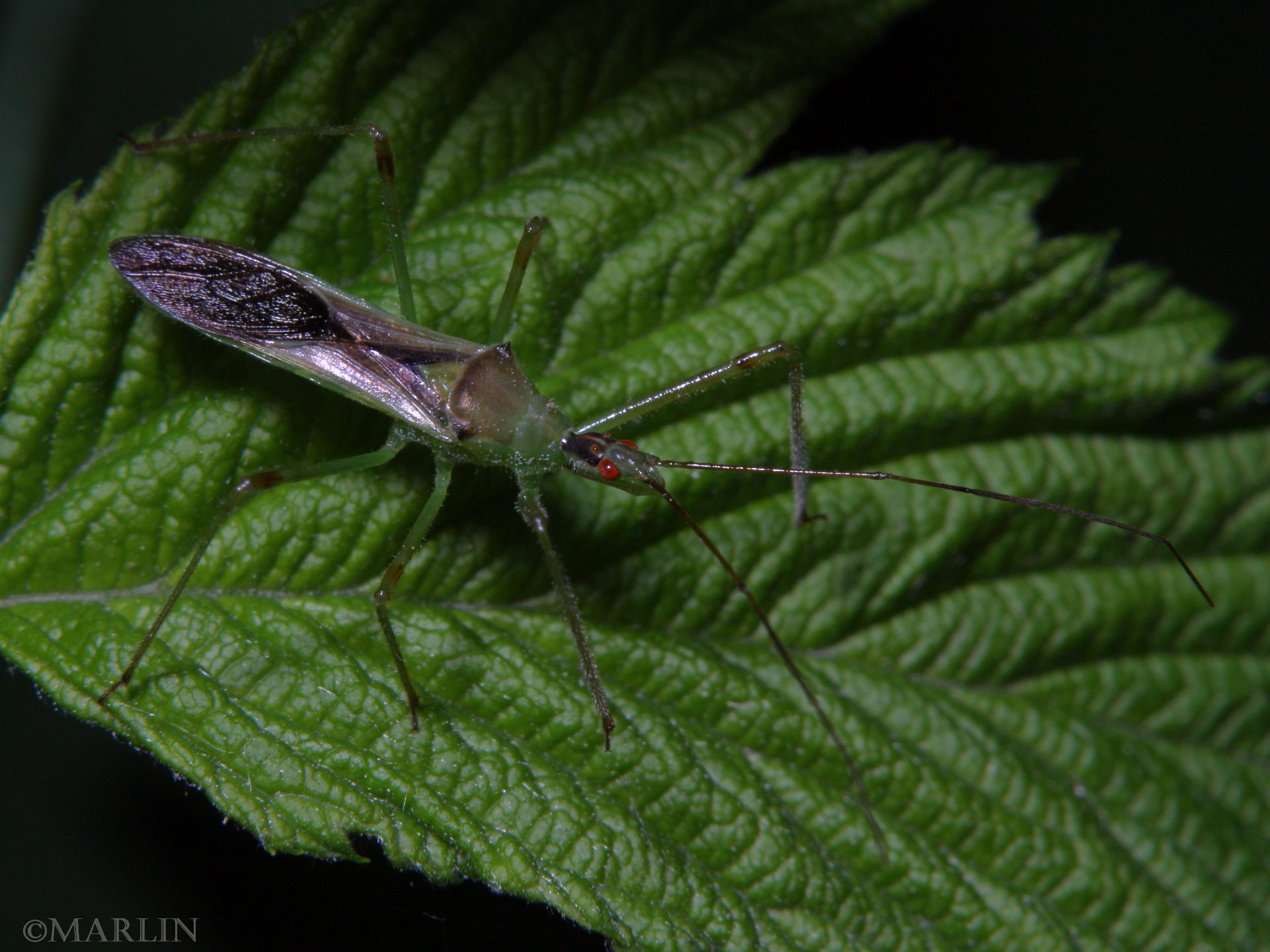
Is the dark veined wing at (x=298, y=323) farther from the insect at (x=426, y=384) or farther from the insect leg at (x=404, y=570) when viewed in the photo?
the insect leg at (x=404, y=570)

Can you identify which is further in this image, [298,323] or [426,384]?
[426,384]

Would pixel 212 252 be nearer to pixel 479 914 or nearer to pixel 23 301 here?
pixel 23 301

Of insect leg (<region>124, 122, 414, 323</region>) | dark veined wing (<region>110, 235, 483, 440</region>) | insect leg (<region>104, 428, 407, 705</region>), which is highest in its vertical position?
insect leg (<region>124, 122, 414, 323</region>)

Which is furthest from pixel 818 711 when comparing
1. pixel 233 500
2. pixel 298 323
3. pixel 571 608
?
pixel 298 323

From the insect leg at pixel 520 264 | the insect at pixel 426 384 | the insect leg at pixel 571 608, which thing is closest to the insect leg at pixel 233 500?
the insect at pixel 426 384

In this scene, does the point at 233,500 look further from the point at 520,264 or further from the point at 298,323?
the point at 520,264

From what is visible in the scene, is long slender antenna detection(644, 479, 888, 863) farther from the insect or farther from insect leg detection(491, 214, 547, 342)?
insect leg detection(491, 214, 547, 342)

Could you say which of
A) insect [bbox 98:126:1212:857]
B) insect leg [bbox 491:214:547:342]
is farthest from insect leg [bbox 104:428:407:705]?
insect leg [bbox 491:214:547:342]
